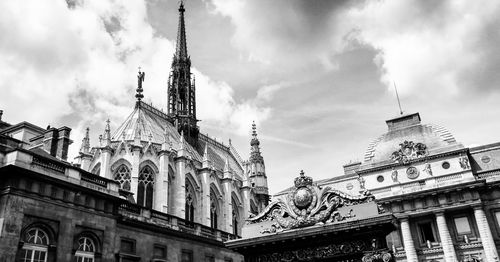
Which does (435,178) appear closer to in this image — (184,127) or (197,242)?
(197,242)

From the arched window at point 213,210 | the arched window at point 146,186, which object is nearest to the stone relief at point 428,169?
the arched window at point 213,210

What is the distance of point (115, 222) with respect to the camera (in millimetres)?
24938

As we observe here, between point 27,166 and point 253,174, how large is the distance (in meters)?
47.5

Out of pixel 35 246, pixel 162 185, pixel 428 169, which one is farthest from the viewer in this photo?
pixel 162 185

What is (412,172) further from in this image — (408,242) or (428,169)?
(408,242)

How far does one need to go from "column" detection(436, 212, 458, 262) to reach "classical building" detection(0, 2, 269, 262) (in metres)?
16.0

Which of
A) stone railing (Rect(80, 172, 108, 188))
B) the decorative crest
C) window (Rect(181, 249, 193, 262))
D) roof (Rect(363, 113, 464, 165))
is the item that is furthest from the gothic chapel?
roof (Rect(363, 113, 464, 165))

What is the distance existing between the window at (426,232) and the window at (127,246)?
2160 cm

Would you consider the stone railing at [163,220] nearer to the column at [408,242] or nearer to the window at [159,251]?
the window at [159,251]

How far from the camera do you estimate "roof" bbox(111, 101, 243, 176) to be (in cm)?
4747

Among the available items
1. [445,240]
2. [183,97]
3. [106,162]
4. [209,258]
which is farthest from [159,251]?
[183,97]

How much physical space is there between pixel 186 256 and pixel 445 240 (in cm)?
A: 1899

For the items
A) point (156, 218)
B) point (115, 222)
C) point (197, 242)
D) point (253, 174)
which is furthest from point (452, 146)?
point (253, 174)

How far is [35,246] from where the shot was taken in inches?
798
